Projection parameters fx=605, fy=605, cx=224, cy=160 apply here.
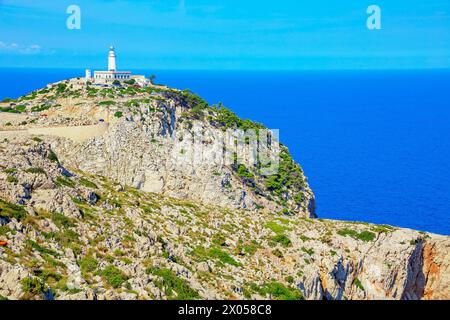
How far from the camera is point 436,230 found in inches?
3816

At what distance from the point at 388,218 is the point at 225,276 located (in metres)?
68.1

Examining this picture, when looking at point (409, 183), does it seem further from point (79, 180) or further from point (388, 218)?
point (79, 180)

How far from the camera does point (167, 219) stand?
50.9m

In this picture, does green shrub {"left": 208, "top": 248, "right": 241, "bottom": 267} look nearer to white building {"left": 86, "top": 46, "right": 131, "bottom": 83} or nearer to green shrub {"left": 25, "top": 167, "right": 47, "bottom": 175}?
green shrub {"left": 25, "top": 167, "right": 47, "bottom": 175}

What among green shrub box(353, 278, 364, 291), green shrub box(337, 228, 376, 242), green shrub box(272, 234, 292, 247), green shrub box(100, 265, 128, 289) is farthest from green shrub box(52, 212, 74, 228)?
green shrub box(337, 228, 376, 242)

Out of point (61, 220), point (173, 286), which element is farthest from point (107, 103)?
point (173, 286)

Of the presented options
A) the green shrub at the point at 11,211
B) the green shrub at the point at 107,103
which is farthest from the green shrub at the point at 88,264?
the green shrub at the point at 107,103

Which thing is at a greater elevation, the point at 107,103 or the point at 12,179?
the point at 107,103

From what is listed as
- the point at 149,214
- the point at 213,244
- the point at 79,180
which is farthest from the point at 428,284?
the point at 79,180

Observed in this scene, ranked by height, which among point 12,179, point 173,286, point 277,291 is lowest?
point 277,291

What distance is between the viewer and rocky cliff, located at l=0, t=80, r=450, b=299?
37094 mm

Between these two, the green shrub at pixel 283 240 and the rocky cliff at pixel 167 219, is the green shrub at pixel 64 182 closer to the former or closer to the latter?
the rocky cliff at pixel 167 219

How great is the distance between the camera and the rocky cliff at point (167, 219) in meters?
37.1

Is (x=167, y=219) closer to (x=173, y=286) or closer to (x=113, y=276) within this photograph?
(x=173, y=286)
